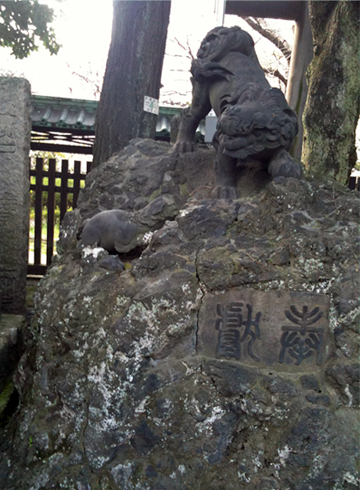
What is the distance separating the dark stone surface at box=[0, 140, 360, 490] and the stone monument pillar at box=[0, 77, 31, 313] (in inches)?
93.2

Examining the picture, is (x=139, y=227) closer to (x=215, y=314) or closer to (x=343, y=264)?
(x=215, y=314)

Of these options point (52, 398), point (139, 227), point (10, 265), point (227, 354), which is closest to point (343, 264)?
Answer: point (227, 354)

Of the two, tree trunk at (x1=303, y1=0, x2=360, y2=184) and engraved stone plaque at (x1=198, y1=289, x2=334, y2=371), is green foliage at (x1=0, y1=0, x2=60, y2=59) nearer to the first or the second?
tree trunk at (x1=303, y1=0, x2=360, y2=184)

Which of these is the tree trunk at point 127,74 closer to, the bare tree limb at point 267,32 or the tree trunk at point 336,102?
the tree trunk at point 336,102

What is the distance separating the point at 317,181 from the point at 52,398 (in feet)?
5.56

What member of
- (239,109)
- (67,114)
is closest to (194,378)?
(239,109)

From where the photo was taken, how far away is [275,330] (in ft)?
6.28

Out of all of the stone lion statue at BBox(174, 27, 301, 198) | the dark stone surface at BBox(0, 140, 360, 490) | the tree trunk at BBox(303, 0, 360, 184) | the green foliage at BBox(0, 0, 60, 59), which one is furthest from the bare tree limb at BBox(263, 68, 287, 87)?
the dark stone surface at BBox(0, 140, 360, 490)

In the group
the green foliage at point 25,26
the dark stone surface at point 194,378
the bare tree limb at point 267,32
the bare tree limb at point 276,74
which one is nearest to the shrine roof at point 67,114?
the green foliage at point 25,26

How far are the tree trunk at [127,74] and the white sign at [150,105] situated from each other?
4cm

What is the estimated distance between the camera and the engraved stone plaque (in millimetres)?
1901

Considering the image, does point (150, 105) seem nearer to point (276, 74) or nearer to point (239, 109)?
point (239, 109)

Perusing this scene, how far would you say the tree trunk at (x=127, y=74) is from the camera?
14.8 ft

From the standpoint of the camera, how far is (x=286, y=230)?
6.70 ft
